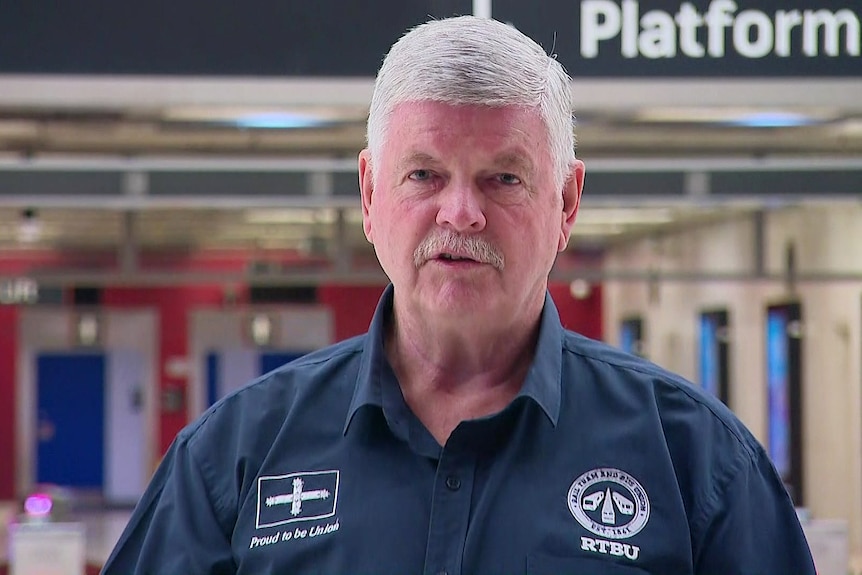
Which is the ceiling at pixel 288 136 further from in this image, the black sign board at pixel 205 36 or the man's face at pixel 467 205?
the man's face at pixel 467 205

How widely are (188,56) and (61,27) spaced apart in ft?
0.58

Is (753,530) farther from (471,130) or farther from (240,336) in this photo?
(240,336)

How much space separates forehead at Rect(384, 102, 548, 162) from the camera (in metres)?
1.10

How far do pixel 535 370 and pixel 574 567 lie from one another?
0.17 metres

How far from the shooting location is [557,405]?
1168 millimetres

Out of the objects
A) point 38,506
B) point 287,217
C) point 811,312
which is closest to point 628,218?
point 811,312

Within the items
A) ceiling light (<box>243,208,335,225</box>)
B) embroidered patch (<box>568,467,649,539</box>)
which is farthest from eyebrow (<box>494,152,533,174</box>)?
ceiling light (<box>243,208,335,225</box>)


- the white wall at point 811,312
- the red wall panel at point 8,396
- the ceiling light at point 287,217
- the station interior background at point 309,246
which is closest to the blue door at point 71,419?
the station interior background at point 309,246

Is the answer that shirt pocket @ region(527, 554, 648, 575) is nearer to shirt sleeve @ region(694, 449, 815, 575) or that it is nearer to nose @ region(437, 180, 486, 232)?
shirt sleeve @ region(694, 449, 815, 575)

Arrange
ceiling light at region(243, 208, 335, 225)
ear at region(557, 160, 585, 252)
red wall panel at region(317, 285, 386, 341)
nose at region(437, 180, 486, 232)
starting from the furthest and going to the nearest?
red wall panel at region(317, 285, 386, 341), ceiling light at region(243, 208, 335, 225), ear at region(557, 160, 585, 252), nose at region(437, 180, 486, 232)

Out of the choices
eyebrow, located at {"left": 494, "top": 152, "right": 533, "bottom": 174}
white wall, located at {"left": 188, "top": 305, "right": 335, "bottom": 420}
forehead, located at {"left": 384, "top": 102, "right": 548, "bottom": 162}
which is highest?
forehead, located at {"left": 384, "top": 102, "right": 548, "bottom": 162}

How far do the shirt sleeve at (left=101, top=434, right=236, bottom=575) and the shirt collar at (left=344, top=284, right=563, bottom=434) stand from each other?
141mm

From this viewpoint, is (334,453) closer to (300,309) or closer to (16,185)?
(16,185)

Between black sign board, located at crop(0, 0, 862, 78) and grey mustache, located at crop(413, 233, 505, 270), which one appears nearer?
grey mustache, located at crop(413, 233, 505, 270)
